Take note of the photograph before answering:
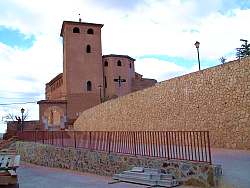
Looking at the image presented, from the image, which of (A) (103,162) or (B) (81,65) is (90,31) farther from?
(A) (103,162)

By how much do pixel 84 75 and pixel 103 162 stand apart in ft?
119

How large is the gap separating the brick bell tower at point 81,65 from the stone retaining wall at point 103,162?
1033 inches

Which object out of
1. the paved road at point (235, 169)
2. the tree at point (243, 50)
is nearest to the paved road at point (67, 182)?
the paved road at point (235, 169)

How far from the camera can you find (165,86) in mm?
19578

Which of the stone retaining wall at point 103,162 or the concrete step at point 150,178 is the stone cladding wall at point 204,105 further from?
the concrete step at point 150,178

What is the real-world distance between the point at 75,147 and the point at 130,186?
19.4 ft

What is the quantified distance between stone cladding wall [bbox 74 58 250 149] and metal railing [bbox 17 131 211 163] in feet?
14.3

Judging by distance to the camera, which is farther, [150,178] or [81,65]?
[81,65]

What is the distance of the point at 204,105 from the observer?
16109 mm

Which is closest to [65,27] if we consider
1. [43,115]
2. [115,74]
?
[115,74]

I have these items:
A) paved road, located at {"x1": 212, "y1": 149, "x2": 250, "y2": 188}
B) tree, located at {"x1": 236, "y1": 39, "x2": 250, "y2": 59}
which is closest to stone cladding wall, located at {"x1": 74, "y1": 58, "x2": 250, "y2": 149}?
paved road, located at {"x1": 212, "y1": 149, "x2": 250, "y2": 188}

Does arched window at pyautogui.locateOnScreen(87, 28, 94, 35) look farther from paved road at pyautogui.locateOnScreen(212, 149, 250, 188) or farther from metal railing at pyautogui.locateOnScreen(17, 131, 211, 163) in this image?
paved road at pyautogui.locateOnScreen(212, 149, 250, 188)

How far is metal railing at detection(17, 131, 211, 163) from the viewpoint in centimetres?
943

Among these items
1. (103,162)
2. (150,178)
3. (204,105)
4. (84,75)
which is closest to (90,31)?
(84,75)
